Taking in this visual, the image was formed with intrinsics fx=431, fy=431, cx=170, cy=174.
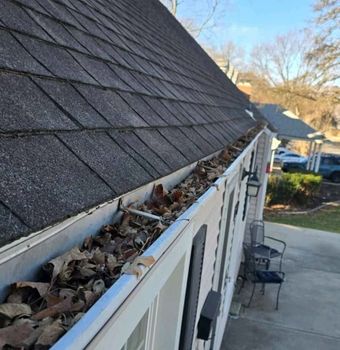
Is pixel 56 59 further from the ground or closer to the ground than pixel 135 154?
further from the ground

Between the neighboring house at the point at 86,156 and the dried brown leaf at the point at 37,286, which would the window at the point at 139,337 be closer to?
the neighboring house at the point at 86,156

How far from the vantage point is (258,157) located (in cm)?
1279

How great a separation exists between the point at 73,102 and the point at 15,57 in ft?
0.98

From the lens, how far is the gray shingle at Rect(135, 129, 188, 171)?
2223mm

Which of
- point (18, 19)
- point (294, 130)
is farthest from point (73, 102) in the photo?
point (294, 130)

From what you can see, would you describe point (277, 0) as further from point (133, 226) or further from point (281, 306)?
point (133, 226)

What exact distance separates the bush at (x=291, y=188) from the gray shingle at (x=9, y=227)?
783 inches

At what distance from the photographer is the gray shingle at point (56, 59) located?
1749mm

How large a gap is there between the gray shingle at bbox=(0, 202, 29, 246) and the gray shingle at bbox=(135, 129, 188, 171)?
1208mm

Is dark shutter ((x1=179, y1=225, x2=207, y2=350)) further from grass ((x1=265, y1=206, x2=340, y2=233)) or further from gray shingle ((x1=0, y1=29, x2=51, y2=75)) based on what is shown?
grass ((x1=265, y1=206, x2=340, y2=233))

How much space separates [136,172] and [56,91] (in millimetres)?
455

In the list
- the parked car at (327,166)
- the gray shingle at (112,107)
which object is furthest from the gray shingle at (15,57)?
the parked car at (327,166)

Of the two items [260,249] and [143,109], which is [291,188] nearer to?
[260,249]

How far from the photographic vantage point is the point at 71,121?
1636mm
